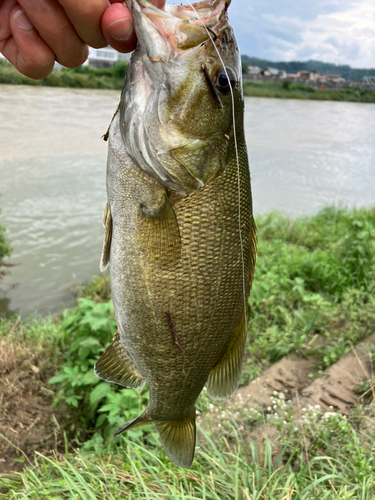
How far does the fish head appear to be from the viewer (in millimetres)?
1147

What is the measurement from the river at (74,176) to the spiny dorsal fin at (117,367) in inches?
182

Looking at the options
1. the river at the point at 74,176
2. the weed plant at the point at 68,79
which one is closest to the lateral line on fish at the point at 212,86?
the river at the point at 74,176

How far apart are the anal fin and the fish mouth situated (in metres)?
0.99

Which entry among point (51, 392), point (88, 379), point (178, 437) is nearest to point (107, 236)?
point (178, 437)

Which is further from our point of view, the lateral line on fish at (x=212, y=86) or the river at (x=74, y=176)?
the river at (x=74, y=176)

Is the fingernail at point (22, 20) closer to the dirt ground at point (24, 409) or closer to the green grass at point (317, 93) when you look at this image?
the dirt ground at point (24, 409)

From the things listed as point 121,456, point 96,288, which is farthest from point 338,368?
point 96,288

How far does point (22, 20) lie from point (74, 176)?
32.9ft

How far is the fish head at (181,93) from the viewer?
45.2 inches

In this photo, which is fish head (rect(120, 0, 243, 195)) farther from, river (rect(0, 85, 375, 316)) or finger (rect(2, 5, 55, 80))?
river (rect(0, 85, 375, 316))

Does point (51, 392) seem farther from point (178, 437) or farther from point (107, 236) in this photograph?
point (107, 236)

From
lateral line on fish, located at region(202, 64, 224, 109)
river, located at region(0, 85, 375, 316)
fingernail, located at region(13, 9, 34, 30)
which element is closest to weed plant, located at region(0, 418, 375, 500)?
lateral line on fish, located at region(202, 64, 224, 109)

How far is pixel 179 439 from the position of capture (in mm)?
1642

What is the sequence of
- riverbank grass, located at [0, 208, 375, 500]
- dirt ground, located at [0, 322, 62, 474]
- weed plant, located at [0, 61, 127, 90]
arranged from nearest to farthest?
riverbank grass, located at [0, 208, 375, 500] → dirt ground, located at [0, 322, 62, 474] → weed plant, located at [0, 61, 127, 90]
